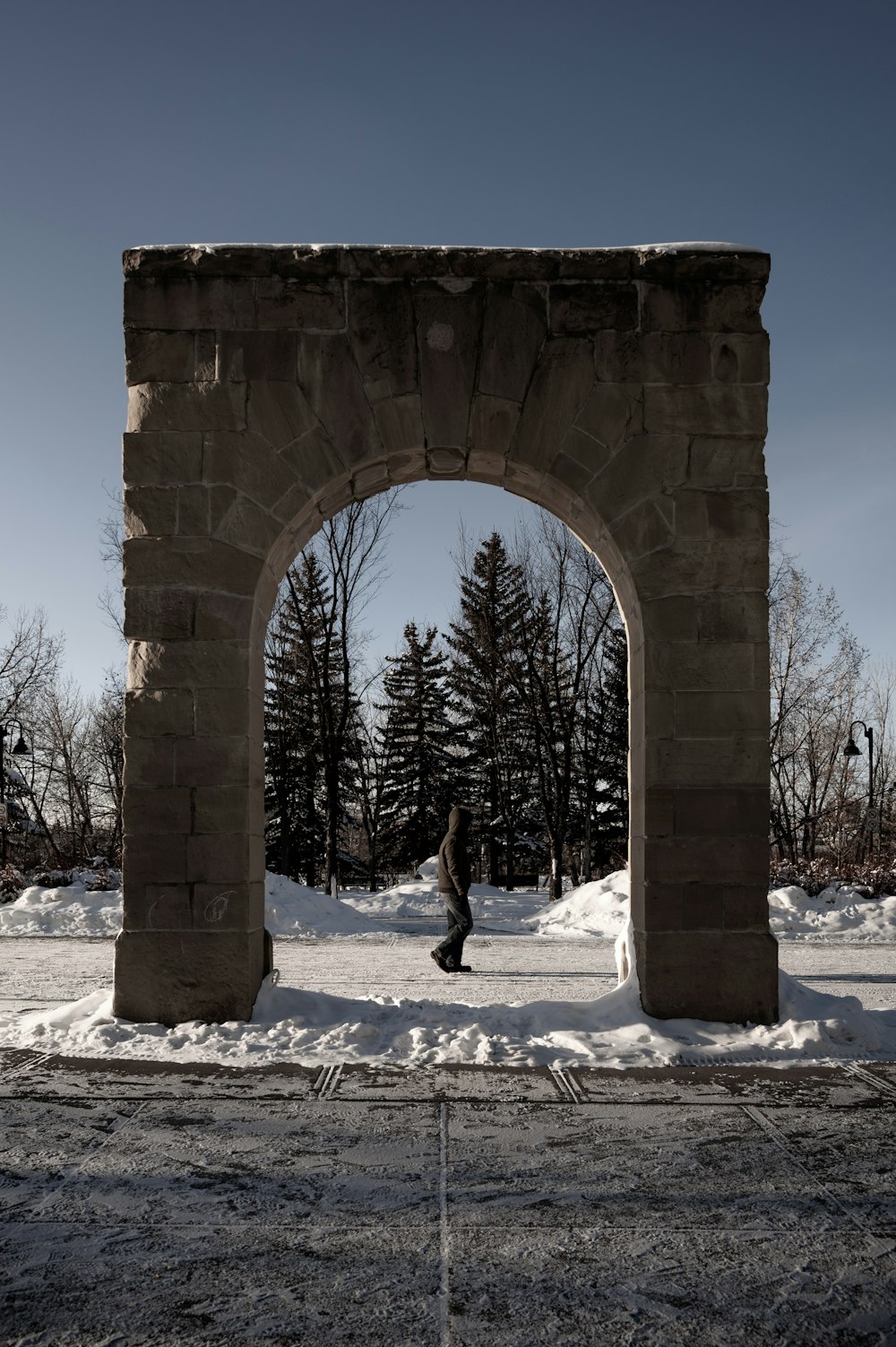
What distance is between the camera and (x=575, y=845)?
39438mm

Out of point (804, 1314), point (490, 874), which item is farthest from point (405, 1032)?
point (490, 874)

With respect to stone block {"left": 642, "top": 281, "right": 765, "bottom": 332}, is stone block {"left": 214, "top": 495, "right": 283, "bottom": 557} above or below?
below

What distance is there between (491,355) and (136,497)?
2631mm

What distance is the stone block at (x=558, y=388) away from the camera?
7.04 meters

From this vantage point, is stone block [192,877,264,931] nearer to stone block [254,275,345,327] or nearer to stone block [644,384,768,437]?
stone block [254,275,345,327]

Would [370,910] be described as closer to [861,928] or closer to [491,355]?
[861,928]

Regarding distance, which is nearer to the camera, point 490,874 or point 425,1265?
point 425,1265

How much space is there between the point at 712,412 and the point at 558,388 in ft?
3.54

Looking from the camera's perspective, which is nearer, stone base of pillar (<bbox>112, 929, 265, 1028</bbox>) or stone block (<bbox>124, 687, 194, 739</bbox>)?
stone base of pillar (<bbox>112, 929, 265, 1028</bbox>)

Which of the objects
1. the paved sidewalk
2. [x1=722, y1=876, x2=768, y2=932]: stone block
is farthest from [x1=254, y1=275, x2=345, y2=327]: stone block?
the paved sidewalk

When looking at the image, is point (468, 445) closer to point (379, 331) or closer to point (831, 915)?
point (379, 331)

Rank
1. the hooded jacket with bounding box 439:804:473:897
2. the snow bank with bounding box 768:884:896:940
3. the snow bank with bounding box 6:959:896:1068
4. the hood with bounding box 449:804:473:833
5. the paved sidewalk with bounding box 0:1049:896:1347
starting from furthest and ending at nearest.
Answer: the snow bank with bounding box 768:884:896:940
the hood with bounding box 449:804:473:833
the hooded jacket with bounding box 439:804:473:897
the snow bank with bounding box 6:959:896:1068
the paved sidewalk with bounding box 0:1049:896:1347

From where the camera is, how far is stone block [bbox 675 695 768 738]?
684 cm

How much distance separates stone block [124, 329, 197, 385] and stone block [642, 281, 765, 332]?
3.17 meters
